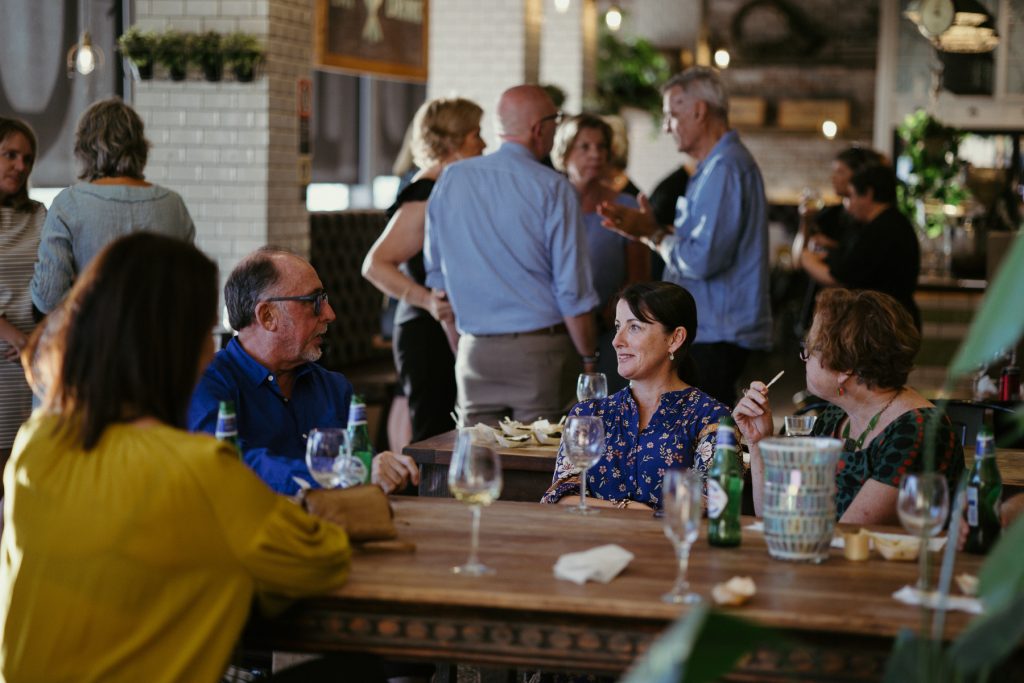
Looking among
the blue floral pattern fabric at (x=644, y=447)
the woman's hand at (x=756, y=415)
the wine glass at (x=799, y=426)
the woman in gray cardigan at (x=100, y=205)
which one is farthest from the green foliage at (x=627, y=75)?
the woman's hand at (x=756, y=415)

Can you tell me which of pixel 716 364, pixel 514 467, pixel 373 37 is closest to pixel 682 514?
pixel 514 467

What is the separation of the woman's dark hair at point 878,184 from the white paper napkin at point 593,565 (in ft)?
13.6

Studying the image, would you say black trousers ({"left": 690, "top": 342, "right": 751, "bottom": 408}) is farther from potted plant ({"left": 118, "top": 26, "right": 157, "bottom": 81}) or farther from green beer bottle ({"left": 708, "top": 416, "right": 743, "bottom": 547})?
potted plant ({"left": 118, "top": 26, "right": 157, "bottom": 81})

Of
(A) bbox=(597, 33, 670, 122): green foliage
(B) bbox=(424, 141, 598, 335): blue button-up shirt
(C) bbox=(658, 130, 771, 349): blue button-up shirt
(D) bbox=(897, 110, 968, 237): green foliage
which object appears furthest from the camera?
(A) bbox=(597, 33, 670, 122): green foliage

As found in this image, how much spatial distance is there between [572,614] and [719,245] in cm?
302

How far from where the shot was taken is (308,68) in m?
6.74

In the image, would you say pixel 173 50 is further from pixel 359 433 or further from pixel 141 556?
pixel 141 556

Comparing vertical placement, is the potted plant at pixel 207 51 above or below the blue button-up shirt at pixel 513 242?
above

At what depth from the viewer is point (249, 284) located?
3262 mm

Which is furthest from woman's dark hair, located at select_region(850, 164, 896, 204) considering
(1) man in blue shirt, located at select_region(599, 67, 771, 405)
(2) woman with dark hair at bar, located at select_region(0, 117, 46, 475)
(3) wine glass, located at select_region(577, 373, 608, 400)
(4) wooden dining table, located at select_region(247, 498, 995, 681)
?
(4) wooden dining table, located at select_region(247, 498, 995, 681)

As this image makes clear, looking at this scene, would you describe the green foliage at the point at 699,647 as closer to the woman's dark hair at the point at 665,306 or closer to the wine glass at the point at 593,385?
the woman's dark hair at the point at 665,306

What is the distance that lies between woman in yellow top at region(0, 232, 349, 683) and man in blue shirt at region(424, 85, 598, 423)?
2650 mm

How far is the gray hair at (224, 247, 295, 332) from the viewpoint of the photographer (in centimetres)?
325

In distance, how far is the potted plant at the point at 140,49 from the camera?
625 cm
